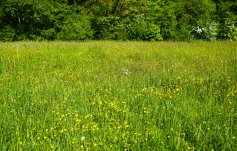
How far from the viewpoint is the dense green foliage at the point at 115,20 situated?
2292 centimetres

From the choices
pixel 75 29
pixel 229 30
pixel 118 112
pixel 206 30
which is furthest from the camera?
pixel 229 30

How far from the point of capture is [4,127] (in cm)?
407

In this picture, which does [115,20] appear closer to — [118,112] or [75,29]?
[75,29]

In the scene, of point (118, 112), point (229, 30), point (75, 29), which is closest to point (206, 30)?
point (229, 30)

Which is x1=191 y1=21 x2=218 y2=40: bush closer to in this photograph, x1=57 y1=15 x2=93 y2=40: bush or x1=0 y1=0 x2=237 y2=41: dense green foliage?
x1=0 y1=0 x2=237 y2=41: dense green foliage

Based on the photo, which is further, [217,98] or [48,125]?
[217,98]

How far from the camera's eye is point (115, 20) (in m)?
23.6

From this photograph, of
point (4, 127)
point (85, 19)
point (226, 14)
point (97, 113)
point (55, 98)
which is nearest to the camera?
point (4, 127)

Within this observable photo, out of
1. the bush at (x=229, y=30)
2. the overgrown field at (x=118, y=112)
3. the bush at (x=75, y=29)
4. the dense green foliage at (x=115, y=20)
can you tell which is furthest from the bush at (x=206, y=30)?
the overgrown field at (x=118, y=112)

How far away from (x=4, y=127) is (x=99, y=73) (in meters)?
3.72

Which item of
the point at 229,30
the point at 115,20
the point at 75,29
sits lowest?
the point at 229,30

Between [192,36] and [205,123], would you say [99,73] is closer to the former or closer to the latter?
[205,123]

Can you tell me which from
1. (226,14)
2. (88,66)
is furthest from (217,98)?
(226,14)

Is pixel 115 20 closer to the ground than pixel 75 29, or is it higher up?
higher up
